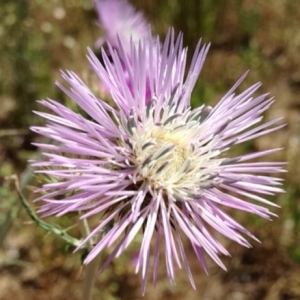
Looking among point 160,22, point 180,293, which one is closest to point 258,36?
point 160,22

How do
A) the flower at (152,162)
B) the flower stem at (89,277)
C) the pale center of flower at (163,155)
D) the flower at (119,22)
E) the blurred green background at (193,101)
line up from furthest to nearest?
the blurred green background at (193,101)
the flower at (119,22)
the flower stem at (89,277)
the pale center of flower at (163,155)
the flower at (152,162)

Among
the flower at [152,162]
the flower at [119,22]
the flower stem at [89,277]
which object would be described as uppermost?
the flower at [119,22]

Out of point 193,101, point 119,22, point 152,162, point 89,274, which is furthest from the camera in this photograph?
point 193,101

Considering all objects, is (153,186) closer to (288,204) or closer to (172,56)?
(172,56)

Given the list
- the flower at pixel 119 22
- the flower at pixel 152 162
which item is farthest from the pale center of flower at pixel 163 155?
the flower at pixel 119 22

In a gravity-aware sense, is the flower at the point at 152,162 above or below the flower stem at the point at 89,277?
above

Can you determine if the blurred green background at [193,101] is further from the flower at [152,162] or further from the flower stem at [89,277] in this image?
the flower at [152,162]

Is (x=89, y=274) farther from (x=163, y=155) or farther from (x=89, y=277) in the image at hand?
(x=163, y=155)

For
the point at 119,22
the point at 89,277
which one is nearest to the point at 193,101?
the point at 119,22
